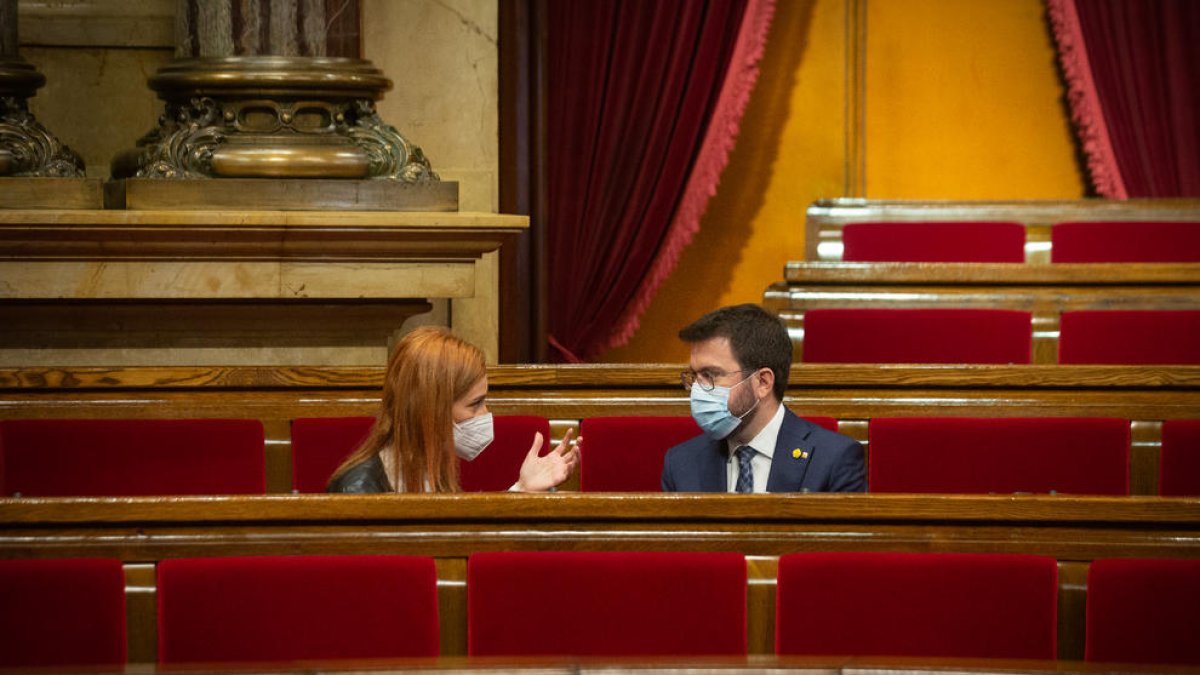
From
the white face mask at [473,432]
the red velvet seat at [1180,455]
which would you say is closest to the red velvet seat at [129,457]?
the white face mask at [473,432]

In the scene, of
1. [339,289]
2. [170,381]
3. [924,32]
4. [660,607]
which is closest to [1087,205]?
[924,32]

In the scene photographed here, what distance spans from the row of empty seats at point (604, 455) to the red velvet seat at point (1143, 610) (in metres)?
0.76

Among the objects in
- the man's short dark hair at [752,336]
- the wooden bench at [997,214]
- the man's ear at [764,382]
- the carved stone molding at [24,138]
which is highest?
the carved stone molding at [24,138]

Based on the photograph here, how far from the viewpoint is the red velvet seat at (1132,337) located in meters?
3.35

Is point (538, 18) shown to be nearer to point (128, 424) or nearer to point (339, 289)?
point (339, 289)

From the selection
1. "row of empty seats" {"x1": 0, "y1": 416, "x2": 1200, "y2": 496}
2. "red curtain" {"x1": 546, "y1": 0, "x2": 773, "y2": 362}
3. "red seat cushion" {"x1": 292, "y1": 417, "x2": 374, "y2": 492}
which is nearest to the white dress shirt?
"row of empty seats" {"x1": 0, "y1": 416, "x2": 1200, "y2": 496}

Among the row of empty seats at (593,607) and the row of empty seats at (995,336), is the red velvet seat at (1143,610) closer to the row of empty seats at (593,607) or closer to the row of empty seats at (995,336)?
the row of empty seats at (593,607)

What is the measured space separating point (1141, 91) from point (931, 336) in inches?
77.9

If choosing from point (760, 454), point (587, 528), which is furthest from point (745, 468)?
point (587, 528)

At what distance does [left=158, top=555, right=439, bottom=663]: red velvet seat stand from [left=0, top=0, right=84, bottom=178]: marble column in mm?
1989

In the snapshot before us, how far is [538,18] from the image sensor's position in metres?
4.82

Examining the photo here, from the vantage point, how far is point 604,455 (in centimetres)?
269

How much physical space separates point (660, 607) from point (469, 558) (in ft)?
0.74

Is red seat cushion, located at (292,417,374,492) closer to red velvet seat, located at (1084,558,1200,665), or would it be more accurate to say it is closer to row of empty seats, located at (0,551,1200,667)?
row of empty seats, located at (0,551,1200,667)
